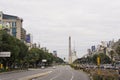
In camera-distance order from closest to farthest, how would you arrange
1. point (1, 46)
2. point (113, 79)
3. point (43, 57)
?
point (113, 79) < point (1, 46) < point (43, 57)

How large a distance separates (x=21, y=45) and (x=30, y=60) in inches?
1576

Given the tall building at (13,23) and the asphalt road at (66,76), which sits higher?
the tall building at (13,23)

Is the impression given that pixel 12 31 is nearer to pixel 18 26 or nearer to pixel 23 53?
pixel 18 26

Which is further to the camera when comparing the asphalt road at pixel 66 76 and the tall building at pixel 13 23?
the tall building at pixel 13 23

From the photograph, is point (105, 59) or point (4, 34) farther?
point (105, 59)

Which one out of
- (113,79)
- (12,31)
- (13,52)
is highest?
(12,31)

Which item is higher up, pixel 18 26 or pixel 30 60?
pixel 18 26

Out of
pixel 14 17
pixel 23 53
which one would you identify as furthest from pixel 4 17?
pixel 23 53

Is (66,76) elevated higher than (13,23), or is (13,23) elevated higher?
(13,23)

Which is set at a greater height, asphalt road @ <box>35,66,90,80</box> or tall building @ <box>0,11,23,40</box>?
tall building @ <box>0,11,23,40</box>

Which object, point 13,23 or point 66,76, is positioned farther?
point 13,23

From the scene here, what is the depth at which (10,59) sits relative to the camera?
92562 mm

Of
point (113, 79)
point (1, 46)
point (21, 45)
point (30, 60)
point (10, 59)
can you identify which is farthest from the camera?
point (30, 60)

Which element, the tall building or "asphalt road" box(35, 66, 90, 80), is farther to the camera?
the tall building
